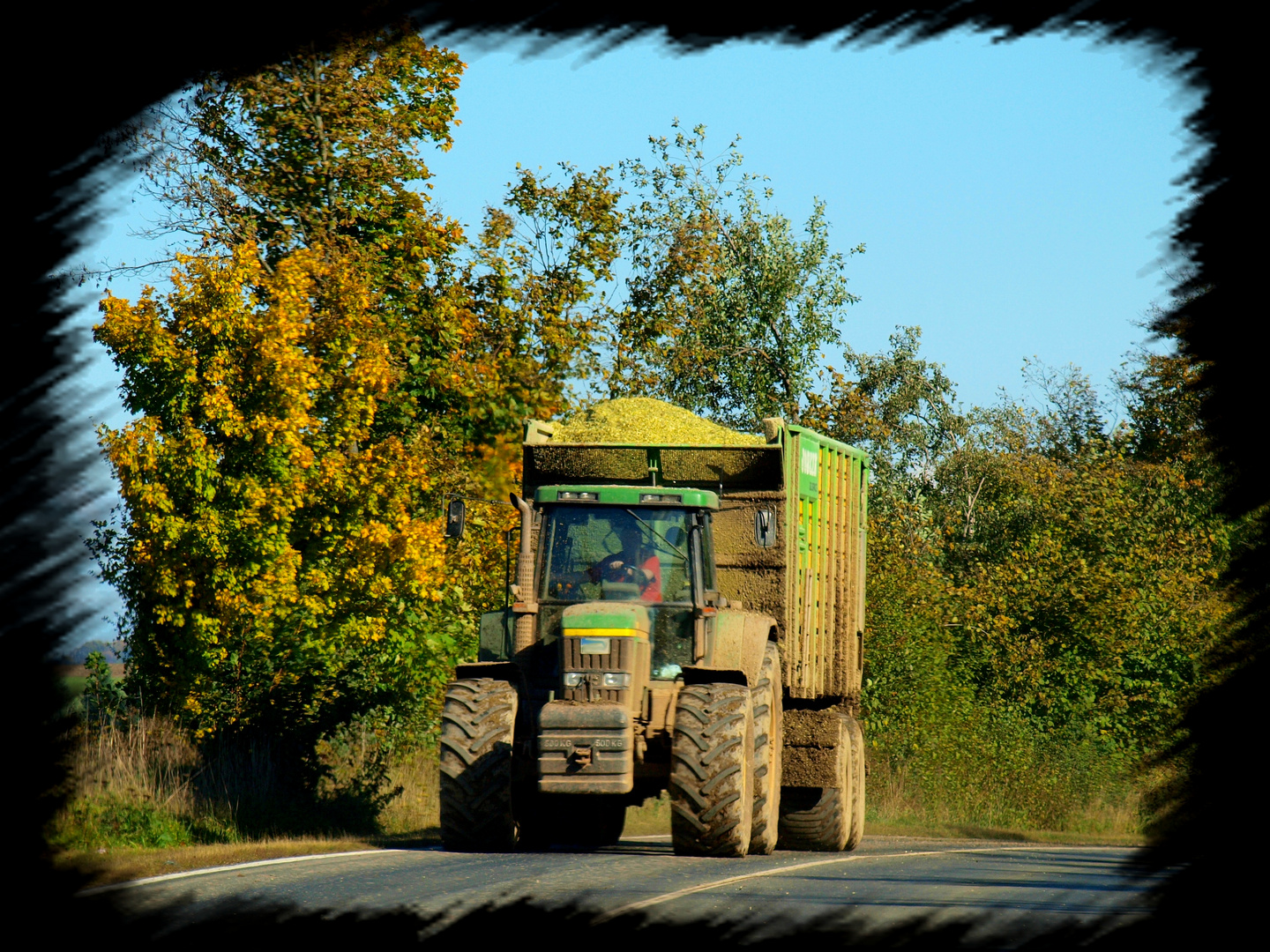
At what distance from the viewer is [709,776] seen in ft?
40.7

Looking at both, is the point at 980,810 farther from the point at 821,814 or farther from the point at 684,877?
the point at 684,877

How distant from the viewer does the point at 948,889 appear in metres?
10.8

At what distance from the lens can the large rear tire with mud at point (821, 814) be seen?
55.0 ft

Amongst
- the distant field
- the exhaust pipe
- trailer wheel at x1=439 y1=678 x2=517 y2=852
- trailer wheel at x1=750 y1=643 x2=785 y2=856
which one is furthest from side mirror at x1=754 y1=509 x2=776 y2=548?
the distant field

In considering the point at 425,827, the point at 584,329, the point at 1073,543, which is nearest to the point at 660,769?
the point at 425,827

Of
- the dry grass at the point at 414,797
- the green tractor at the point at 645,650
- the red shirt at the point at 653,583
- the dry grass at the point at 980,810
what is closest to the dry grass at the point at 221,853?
the green tractor at the point at 645,650

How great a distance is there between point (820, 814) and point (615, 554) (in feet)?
16.5

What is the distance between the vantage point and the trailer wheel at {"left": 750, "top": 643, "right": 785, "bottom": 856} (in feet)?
43.7

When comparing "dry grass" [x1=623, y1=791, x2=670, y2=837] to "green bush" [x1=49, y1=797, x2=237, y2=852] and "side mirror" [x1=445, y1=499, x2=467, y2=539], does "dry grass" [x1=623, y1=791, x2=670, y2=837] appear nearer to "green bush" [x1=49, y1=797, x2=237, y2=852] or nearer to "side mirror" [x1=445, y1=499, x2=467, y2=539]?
"green bush" [x1=49, y1=797, x2=237, y2=852]

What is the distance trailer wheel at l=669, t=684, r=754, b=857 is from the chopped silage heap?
3262 millimetres

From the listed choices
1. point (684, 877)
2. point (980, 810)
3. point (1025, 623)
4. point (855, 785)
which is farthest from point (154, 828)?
point (1025, 623)

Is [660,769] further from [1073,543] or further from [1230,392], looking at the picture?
[1073,543]

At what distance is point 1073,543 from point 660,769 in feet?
78.0

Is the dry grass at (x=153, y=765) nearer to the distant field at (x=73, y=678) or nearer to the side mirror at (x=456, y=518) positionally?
the side mirror at (x=456, y=518)
